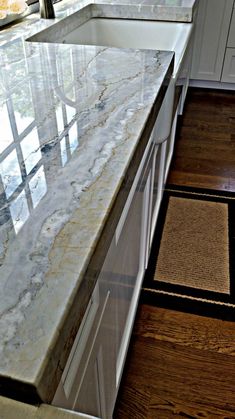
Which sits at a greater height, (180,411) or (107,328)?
(107,328)

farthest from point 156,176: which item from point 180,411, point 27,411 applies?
point 27,411

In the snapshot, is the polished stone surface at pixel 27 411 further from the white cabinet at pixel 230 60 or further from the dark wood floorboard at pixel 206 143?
the white cabinet at pixel 230 60

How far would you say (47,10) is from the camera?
5.45 ft

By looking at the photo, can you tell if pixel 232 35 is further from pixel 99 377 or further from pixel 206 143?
pixel 99 377

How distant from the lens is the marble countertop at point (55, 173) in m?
0.40

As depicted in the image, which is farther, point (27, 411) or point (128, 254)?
point (128, 254)

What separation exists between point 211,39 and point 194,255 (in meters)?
2.09

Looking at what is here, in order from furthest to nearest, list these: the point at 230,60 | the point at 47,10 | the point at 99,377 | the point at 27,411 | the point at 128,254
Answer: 1. the point at 230,60
2. the point at 47,10
3. the point at 128,254
4. the point at 99,377
5. the point at 27,411

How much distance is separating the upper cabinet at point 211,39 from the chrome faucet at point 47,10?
1.58 meters

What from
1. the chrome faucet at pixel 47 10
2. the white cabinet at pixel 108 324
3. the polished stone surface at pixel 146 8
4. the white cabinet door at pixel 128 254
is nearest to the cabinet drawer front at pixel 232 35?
the polished stone surface at pixel 146 8

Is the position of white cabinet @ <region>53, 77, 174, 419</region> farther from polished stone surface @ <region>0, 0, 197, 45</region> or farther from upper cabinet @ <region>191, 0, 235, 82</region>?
upper cabinet @ <region>191, 0, 235, 82</region>

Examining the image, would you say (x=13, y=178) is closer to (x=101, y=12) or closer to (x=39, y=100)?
(x=39, y=100)

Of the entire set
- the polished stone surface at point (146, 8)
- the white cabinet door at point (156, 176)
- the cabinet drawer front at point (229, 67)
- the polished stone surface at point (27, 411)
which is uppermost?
the polished stone surface at point (27, 411)

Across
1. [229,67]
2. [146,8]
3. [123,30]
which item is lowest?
[229,67]
